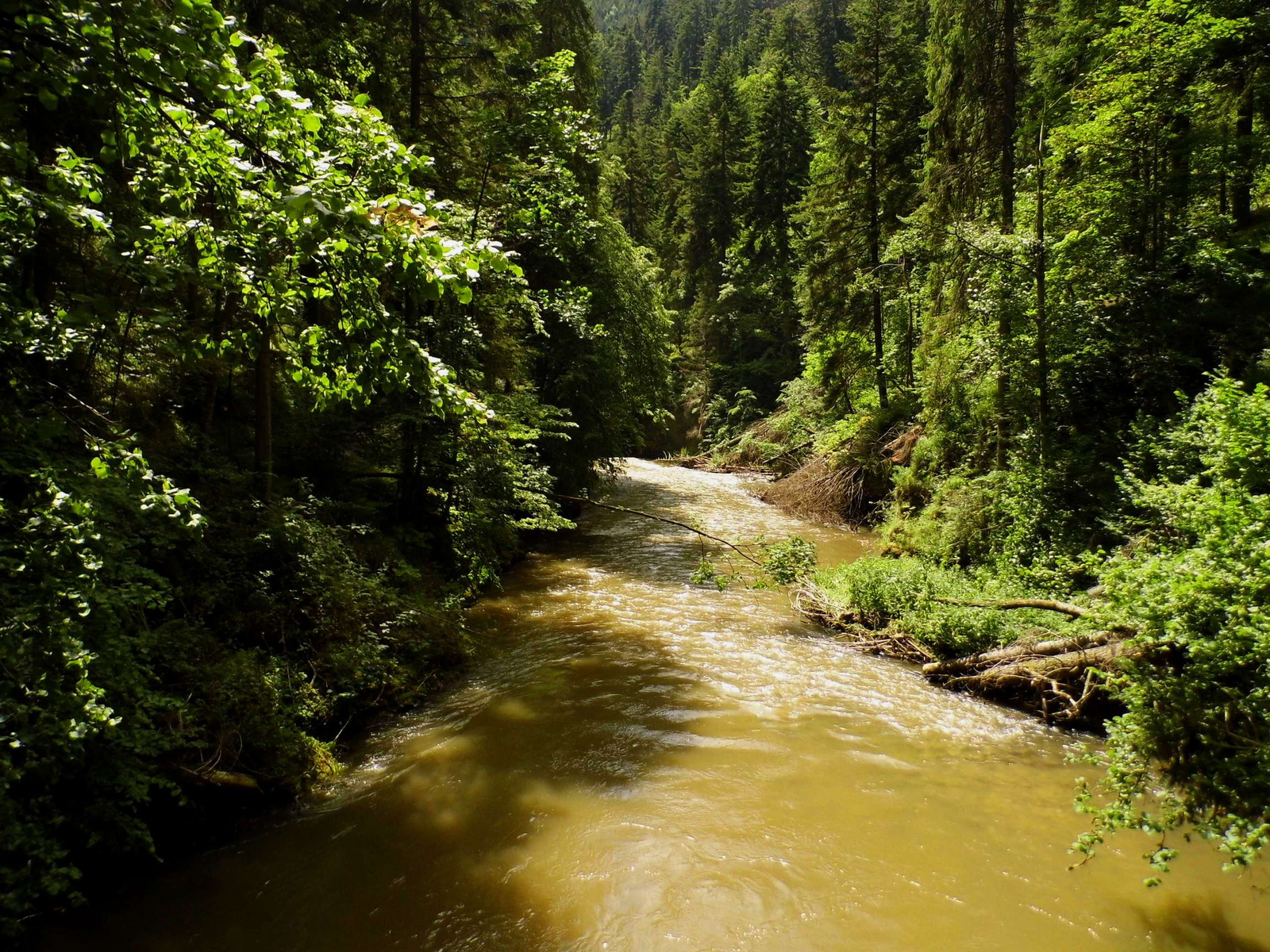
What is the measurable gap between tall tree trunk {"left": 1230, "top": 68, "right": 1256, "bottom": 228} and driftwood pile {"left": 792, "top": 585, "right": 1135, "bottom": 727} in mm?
7419

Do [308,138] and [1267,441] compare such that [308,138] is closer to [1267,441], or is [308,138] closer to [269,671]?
[269,671]

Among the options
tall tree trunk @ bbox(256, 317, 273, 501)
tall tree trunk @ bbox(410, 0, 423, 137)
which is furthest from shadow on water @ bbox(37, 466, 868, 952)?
tall tree trunk @ bbox(410, 0, 423, 137)

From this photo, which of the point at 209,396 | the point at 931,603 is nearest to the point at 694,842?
the point at 931,603

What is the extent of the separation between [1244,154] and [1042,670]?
338 inches

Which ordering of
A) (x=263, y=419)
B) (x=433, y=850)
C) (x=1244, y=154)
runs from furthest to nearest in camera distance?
1. (x=1244, y=154)
2. (x=263, y=419)
3. (x=433, y=850)

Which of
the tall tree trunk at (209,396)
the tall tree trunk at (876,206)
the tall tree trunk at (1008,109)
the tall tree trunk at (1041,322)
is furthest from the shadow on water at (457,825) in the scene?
the tall tree trunk at (876,206)

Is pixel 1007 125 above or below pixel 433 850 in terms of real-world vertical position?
above

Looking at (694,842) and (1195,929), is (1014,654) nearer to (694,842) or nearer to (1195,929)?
(1195,929)

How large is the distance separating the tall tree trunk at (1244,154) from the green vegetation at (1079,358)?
4 centimetres

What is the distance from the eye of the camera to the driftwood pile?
6.41 meters

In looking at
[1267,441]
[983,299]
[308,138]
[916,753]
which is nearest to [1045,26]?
[983,299]

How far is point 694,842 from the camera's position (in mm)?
4852

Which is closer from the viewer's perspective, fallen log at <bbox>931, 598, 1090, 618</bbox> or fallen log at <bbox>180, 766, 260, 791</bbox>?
fallen log at <bbox>180, 766, 260, 791</bbox>

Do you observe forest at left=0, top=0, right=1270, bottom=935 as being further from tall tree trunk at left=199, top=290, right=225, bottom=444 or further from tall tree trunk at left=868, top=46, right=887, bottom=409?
tall tree trunk at left=199, top=290, right=225, bottom=444
